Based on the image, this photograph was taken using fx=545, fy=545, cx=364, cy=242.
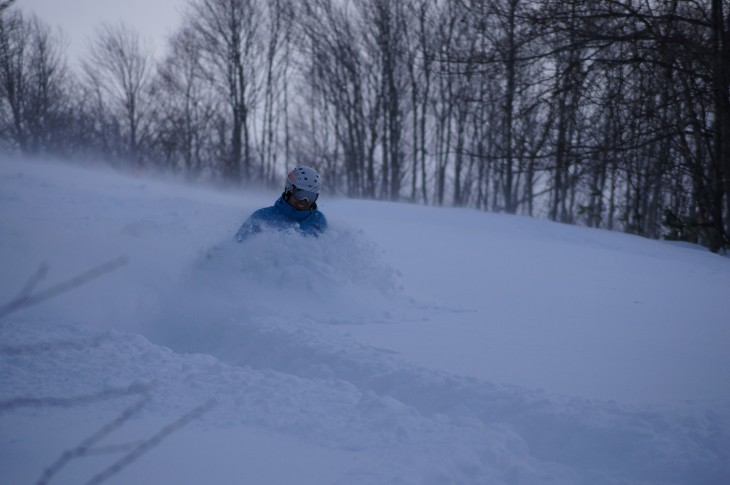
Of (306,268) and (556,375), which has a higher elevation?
(306,268)

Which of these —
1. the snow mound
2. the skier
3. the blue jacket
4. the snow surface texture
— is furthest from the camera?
the skier

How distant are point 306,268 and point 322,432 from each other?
2898mm

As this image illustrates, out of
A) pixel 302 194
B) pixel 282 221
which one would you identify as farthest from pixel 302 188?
pixel 282 221

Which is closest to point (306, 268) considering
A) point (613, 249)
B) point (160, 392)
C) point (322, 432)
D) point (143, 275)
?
point (143, 275)

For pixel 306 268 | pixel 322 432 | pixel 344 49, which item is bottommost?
pixel 322 432

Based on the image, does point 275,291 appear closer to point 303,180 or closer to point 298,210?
point 298,210

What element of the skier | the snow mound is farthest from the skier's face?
the snow mound

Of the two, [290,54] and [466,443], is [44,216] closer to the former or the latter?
[466,443]

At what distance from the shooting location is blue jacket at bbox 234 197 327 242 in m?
5.62

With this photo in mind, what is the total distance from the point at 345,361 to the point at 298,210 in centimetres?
273

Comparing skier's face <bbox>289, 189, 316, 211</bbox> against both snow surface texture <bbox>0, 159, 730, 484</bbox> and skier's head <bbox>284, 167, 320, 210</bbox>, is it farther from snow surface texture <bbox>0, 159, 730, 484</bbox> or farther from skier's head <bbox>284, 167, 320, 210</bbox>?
snow surface texture <bbox>0, 159, 730, 484</bbox>

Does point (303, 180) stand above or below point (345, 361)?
above

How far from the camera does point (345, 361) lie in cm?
350

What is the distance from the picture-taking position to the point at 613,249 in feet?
32.8
